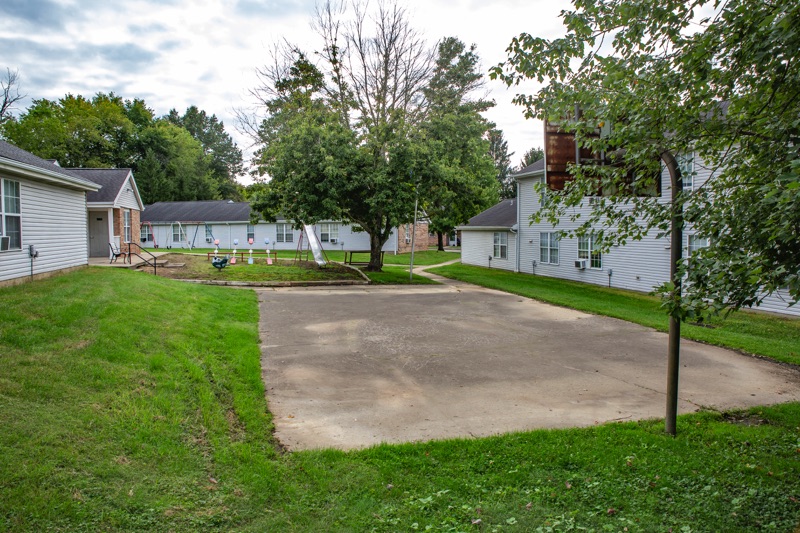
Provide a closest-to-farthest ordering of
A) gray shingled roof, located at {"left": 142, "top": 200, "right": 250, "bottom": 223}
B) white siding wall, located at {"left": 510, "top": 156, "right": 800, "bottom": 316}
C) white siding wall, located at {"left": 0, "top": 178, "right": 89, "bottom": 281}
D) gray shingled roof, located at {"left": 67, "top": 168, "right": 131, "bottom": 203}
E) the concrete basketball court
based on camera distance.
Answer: the concrete basketball court → white siding wall, located at {"left": 0, "top": 178, "right": 89, "bottom": 281} → white siding wall, located at {"left": 510, "top": 156, "right": 800, "bottom": 316} → gray shingled roof, located at {"left": 67, "top": 168, "right": 131, "bottom": 203} → gray shingled roof, located at {"left": 142, "top": 200, "right": 250, "bottom": 223}

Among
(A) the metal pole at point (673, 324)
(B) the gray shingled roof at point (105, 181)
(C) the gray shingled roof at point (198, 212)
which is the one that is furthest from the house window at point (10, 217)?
(C) the gray shingled roof at point (198, 212)

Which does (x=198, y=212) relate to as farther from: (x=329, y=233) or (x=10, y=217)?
(x=10, y=217)

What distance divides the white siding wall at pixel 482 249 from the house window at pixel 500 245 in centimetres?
20

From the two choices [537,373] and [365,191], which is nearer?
[537,373]

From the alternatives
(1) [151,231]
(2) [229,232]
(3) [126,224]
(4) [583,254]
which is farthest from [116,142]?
(4) [583,254]

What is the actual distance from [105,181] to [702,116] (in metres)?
25.3

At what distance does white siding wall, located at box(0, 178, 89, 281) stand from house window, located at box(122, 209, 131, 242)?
8839 millimetres

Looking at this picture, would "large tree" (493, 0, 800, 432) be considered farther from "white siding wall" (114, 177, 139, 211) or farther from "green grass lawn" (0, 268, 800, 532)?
"white siding wall" (114, 177, 139, 211)

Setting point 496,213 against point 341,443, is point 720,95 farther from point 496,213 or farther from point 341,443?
point 496,213

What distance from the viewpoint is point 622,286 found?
19344 mm

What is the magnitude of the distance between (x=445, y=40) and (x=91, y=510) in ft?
112

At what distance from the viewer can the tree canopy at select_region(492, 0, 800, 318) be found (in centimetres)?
303

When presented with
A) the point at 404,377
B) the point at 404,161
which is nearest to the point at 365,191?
the point at 404,161

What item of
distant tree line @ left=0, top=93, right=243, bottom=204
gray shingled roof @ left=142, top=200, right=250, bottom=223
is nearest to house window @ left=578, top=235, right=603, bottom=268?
gray shingled roof @ left=142, top=200, right=250, bottom=223
